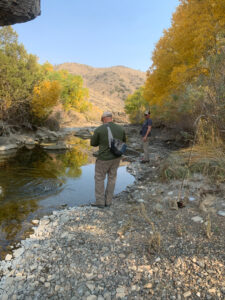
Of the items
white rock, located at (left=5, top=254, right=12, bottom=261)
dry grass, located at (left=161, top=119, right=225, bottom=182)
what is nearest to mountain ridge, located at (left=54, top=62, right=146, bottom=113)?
dry grass, located at (left=161, top=119, right=225, bottom=182)

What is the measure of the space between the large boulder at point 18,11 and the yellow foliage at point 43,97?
15.1 metres

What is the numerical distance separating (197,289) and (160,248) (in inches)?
31.0

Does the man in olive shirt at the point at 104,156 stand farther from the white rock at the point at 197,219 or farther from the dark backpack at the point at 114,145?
the white rock at the point at 197,219

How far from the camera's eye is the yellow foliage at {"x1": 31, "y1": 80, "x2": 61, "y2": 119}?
65.5 ft

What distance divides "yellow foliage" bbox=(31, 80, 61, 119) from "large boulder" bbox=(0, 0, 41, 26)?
1507cm

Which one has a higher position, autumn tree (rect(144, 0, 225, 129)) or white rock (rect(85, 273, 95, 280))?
autumn tree (rect(144, 0, 225, 129))

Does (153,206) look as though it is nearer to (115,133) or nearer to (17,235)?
(115,133)

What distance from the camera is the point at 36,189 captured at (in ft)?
22.2

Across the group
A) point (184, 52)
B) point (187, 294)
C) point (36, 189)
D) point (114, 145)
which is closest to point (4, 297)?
point (187, 294)

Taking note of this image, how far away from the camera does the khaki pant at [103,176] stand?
15.4 feet

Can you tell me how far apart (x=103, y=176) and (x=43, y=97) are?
1721 centimetres

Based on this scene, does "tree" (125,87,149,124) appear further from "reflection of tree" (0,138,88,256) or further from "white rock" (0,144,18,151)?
"reflection of tree" (0,138,88,256)

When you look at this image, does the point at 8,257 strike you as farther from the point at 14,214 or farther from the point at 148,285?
the point at 148,285

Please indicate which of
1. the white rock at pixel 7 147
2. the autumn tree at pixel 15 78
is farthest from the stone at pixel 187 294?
the autumn tree at pixel 15 78
